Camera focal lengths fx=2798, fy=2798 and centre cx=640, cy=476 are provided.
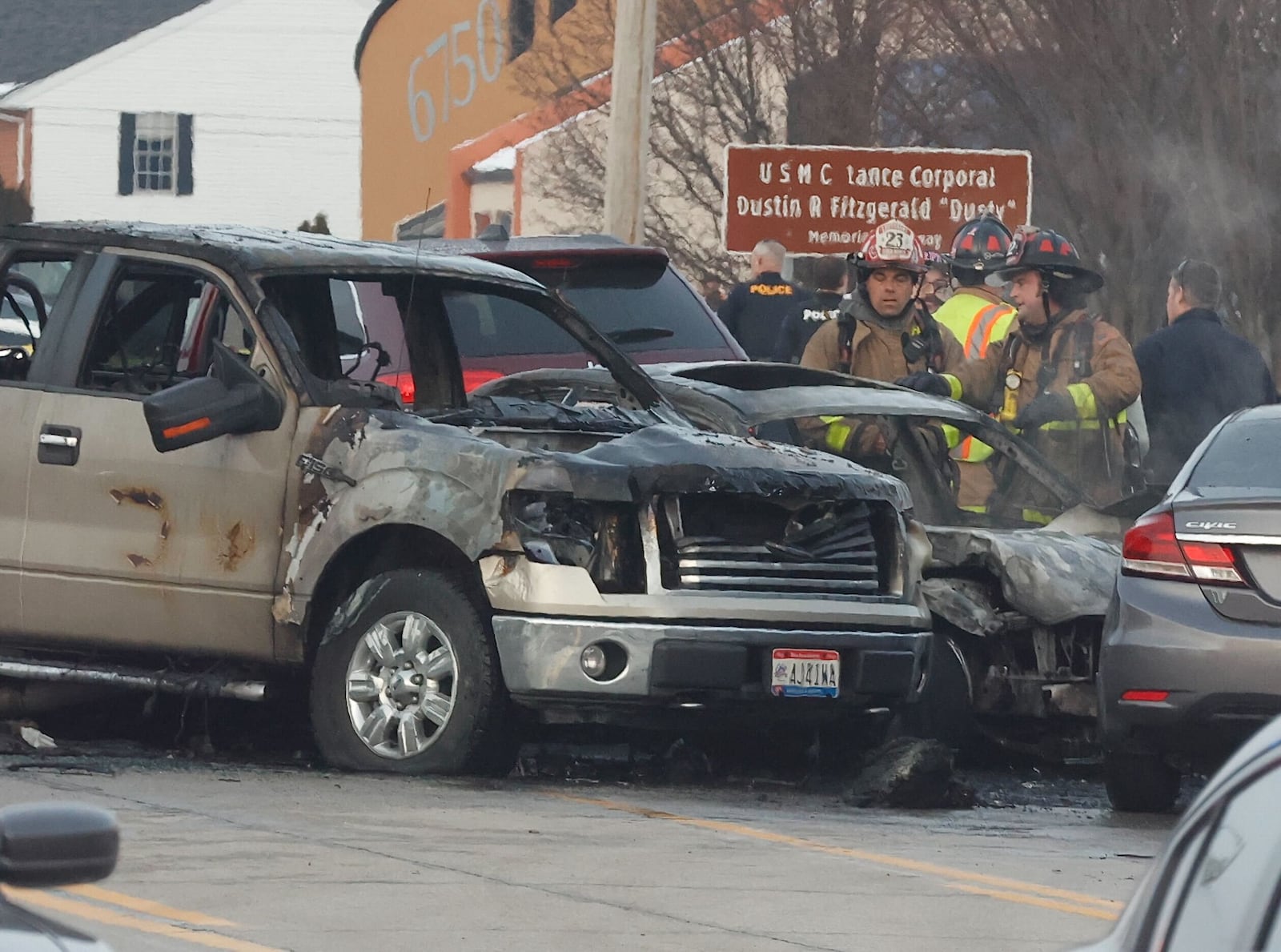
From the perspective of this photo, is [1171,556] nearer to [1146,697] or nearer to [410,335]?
[1146,697]

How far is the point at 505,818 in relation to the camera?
8227mm

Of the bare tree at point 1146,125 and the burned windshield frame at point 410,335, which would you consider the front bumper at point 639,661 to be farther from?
the bare tree at point 1146,125

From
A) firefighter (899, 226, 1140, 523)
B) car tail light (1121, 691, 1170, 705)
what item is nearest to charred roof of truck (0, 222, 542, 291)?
firefighter (899, 226, 1140, 523)

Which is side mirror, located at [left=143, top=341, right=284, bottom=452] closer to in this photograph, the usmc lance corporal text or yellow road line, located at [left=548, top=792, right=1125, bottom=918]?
yellow road line, located at [left=548, top=792, right=1125, bottom=918]

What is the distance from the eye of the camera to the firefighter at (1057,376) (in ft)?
40.8

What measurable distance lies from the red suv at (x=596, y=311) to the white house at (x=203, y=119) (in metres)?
46.3

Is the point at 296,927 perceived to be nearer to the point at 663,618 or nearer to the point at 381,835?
the point at 381,835

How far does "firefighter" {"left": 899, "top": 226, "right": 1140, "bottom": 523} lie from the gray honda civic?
314 centimetres

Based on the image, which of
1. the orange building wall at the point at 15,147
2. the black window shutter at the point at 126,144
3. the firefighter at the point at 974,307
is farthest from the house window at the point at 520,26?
Answer: the firefighter at the point at 974,307

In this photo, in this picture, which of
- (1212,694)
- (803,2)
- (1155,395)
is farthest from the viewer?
(803,2)

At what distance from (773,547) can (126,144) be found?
52911 millimetres

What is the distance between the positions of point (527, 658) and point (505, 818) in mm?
754

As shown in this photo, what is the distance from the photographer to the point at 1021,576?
996 centimetres

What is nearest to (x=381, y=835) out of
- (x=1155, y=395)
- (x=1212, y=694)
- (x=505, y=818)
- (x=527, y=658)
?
(x=505, y=818)
